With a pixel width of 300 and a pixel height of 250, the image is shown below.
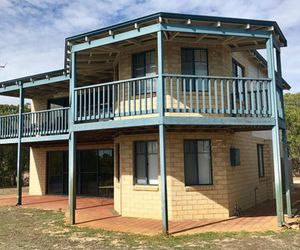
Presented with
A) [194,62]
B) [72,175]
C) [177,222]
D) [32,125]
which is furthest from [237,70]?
[32,125]

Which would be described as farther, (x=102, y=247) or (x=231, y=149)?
(x=231, y=149)

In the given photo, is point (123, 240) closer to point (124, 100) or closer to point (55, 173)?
point (124, 100)

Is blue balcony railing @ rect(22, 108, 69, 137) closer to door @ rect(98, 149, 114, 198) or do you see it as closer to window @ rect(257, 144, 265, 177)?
door @ rect(98, 149, 114, 198)

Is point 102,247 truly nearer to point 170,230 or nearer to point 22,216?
point 170,230

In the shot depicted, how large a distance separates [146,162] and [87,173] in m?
6.76

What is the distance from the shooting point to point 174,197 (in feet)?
33.9

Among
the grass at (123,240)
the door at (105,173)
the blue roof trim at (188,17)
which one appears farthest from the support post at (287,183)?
the door at (105,173)

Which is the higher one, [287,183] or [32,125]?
[32,125]

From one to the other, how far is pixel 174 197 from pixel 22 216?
562 cm

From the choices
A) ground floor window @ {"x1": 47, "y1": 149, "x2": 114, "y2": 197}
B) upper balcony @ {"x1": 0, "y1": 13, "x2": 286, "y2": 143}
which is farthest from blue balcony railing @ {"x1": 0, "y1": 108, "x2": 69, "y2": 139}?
ground floor window @ {"x1": 47, "y1": 149, "x2": 114, "y2": 197}

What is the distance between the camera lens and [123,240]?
802cm

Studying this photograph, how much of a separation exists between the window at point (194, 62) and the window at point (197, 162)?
1.94 metres

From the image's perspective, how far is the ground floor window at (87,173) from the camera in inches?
643

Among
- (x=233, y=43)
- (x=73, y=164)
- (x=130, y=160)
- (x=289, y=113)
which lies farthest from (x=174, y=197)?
(x=289, y=113)
